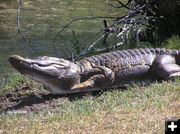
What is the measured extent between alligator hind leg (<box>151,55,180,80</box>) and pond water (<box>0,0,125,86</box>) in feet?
9.12

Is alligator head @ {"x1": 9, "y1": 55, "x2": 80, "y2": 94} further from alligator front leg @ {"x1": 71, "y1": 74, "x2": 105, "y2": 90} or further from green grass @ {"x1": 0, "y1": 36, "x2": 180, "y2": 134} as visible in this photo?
green grass @ {"x1": 0, "y1": 36, "x2": 180, "y2": 134}

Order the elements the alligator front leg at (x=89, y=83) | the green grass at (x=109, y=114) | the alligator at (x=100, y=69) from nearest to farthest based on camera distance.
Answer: the green grass at (x=109, y=114)
the alligator at (x=100, y=69)
the alligator front leg at (x=89, y=83)

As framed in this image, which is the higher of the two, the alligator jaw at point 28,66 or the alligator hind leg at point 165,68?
the alligator jaw at point 28,66

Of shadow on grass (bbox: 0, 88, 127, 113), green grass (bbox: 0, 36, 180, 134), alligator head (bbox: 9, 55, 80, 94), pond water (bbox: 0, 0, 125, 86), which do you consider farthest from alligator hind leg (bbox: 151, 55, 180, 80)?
pond water (bbox: 0, 0, 125, 86)

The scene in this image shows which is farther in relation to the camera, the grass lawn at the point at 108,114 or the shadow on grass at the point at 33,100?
the shadow on grass at the point at 33,100

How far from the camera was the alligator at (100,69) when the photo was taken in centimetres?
694

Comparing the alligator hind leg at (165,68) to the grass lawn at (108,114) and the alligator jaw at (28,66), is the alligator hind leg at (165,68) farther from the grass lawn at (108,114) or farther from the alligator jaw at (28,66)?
the alligator jaw at (28,66)

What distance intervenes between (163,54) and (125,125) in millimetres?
2387

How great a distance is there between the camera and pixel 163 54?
7793 millimetres

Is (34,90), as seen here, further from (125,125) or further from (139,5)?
(139,5)

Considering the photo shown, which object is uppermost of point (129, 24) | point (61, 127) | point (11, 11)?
point (61, 127)

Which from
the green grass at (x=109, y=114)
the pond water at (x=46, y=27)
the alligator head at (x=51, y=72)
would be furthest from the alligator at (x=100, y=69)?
the pond water at (x=46, y=27)

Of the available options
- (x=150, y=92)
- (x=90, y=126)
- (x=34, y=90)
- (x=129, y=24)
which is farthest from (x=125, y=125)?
(x=129, y=24)

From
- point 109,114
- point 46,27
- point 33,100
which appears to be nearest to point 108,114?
point 109,114
